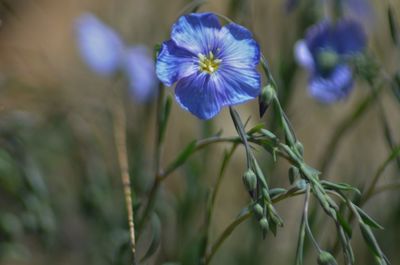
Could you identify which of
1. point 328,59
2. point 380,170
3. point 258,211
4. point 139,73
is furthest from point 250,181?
point 139,73

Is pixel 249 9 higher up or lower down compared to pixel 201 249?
higher up

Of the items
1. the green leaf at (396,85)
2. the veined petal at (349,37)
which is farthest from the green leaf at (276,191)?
the veined petal at (349,37)

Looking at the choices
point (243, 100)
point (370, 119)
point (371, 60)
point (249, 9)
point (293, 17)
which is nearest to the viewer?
→ point (243, 100)

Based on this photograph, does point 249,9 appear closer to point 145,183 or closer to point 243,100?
point 145,183

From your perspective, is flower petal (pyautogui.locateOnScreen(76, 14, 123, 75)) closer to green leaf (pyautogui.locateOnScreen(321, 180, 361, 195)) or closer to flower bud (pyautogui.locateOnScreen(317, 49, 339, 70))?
flower bud (pyautogui.locateOnScreen(317, 49, 339, 70))

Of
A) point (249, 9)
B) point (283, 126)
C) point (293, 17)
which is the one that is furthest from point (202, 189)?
point (283, 126)

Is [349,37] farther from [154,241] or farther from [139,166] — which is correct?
[154,241]

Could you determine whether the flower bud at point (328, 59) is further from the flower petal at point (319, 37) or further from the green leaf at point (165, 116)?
the green leaf at point (165, 116)
